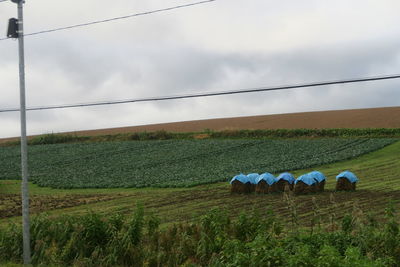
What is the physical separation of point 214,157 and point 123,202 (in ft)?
69.0

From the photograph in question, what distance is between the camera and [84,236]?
45.9 ft

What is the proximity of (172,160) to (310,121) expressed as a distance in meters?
21.5

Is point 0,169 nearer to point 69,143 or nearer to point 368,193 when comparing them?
point 69,143

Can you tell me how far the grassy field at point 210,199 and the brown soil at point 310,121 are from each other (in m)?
18.8

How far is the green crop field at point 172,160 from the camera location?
40469 millimetres

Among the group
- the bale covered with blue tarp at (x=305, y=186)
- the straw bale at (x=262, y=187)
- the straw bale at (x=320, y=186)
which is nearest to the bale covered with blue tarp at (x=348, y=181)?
the straw bale at (x=320, y=186)

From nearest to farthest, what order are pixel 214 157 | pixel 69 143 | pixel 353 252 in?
pixel 353 252, pixel 214 157, pixel 69 143

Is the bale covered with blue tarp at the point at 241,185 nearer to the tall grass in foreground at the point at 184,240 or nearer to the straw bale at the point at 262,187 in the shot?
the straw bale at the point at 262,187

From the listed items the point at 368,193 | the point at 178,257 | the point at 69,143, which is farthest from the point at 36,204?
the point at 69,143

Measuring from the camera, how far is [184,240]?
501 inches

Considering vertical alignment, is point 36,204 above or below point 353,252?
below

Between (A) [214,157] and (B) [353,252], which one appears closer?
(B) [353,252]

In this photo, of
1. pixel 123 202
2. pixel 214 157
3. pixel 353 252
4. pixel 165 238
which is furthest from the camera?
pixel 214 157

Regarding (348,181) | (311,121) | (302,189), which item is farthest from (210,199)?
(311,121)
